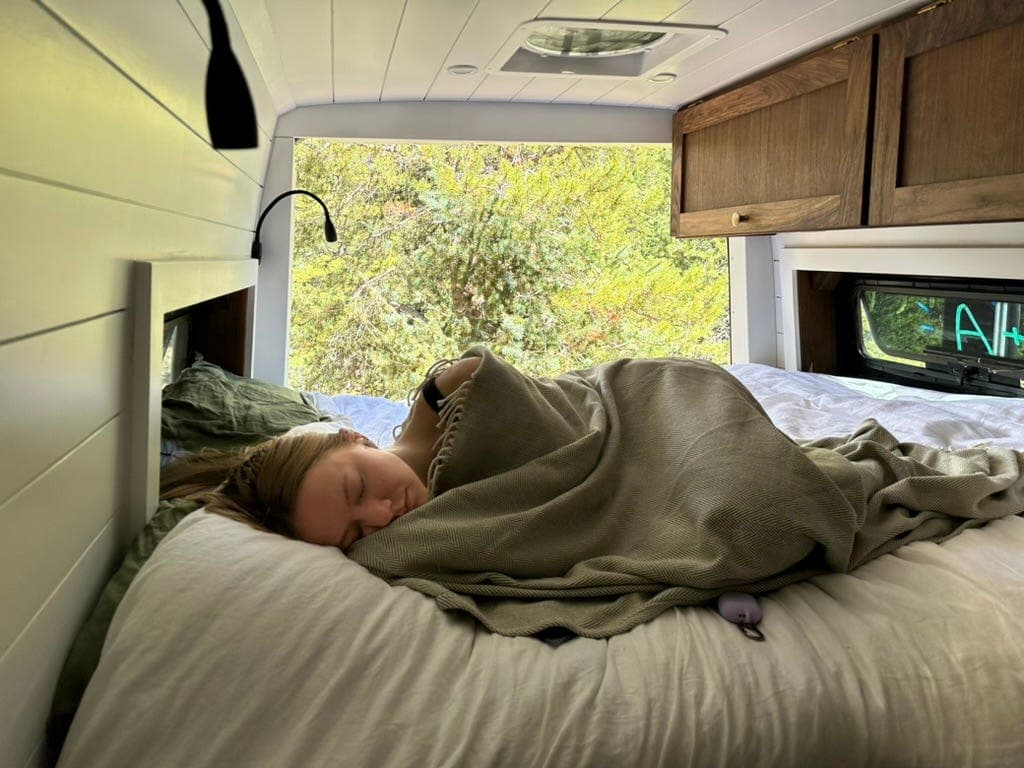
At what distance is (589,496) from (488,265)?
3.91 meters

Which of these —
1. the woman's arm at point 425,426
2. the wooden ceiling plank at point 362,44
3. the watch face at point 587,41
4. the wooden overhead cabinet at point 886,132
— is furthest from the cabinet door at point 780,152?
the woman's arm at point 425,426

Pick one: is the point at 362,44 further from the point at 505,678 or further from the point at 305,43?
the point at 505,678

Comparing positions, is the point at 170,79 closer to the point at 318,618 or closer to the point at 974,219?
the point at 318,618

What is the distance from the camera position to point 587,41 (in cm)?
219

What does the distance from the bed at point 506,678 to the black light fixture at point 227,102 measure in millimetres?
469

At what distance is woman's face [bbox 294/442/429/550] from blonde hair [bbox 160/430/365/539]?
3 cm

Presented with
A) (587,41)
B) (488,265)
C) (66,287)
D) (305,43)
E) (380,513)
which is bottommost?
(380,513)

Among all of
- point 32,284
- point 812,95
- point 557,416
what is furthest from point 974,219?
point 32,284

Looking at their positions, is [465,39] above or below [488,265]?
above

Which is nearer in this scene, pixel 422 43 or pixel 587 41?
pixel 422 43

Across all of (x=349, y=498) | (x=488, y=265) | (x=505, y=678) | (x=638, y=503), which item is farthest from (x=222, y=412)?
(x=488, y=265)

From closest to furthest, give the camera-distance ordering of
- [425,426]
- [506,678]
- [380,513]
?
[506,678] < [380,513] < [425,426]

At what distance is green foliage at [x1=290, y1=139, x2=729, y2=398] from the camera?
4.82 metres

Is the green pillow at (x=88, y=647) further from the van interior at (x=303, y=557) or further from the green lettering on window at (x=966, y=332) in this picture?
the green lettering on window at (x=966, y=332)
